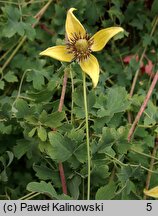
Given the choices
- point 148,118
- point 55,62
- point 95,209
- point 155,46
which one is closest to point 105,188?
point 95,209

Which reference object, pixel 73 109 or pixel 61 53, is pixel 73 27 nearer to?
pixel 61 53

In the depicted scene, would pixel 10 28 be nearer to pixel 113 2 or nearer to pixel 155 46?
pixel 113 2

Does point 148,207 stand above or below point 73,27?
below

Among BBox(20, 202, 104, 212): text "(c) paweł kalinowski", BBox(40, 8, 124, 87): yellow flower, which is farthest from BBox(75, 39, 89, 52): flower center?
BBox(20, 202, 104, 212): text "(c) paweł kalinowski"

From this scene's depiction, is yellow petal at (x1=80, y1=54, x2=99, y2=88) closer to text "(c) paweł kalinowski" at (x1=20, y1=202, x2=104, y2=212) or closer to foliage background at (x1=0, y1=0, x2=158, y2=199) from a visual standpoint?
foliage background at (x1=0, y1=0, x2=158, y2=199)

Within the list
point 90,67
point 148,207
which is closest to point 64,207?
point 148,207

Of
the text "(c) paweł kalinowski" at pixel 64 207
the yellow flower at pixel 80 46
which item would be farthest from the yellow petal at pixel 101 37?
the text "(c) paweł kalinowski" at pixel 64 207
